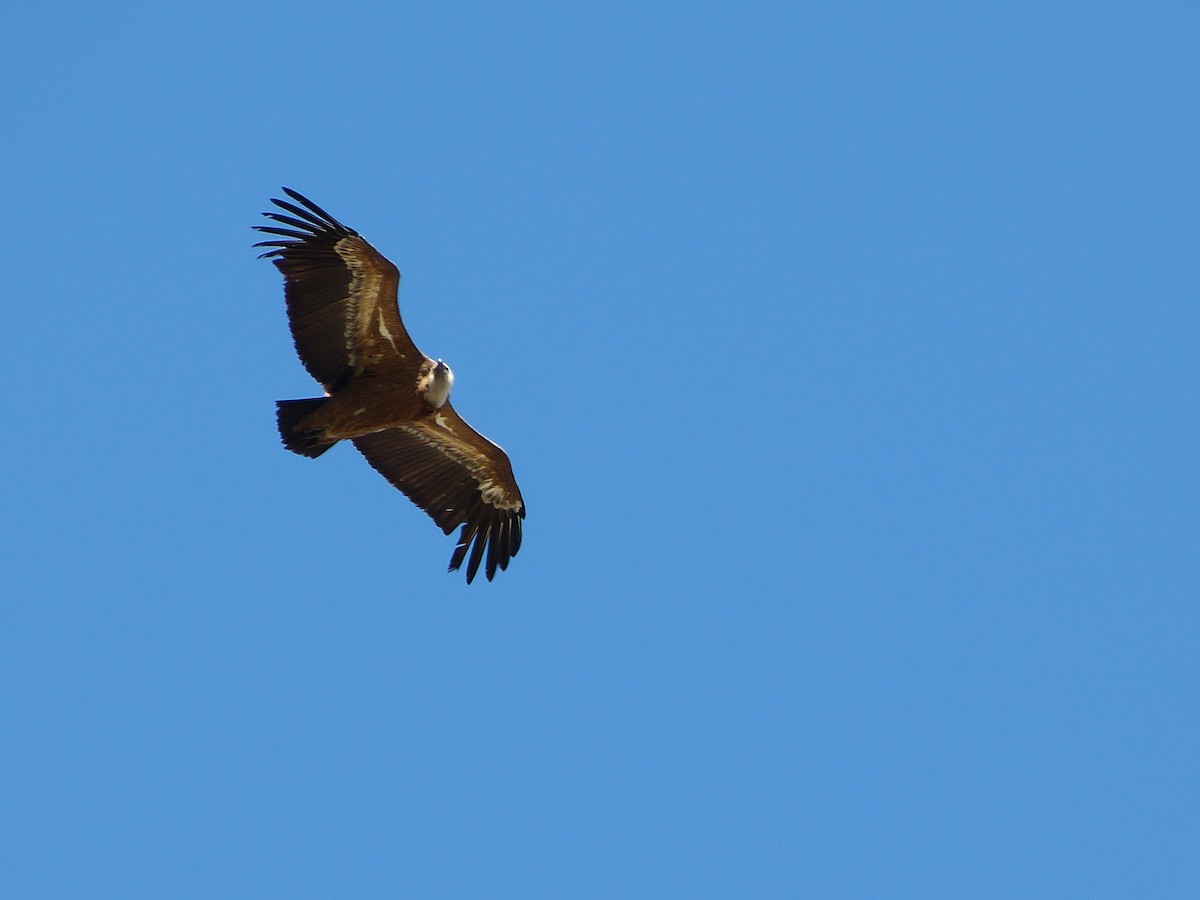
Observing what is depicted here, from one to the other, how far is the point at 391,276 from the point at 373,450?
2.90 metres

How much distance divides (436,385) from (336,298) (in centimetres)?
144

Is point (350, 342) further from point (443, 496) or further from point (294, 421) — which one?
point (443, 496)

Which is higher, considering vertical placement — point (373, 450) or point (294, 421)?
point (373, 450)

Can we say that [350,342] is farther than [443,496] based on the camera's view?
No

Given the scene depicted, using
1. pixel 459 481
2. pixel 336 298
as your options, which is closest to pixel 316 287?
pixel 336 298

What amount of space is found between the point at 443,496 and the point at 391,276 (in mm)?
3311

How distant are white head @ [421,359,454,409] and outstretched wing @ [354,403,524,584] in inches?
53.9

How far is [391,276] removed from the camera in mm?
A: 16438

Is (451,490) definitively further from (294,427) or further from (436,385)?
(294,427)

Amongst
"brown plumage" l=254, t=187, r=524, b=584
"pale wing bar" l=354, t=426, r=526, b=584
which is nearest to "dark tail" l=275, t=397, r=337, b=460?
"brown plumage" l=254, t=187, r=524, b=584

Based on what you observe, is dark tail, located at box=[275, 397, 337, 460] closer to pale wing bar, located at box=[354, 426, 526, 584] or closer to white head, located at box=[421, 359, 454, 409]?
white head, located at box=[421, 359, 454, 409]

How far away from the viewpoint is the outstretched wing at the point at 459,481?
18562 mm

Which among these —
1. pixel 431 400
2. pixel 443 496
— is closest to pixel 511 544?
pixel 443 496

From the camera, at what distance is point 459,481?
61.6 ft
